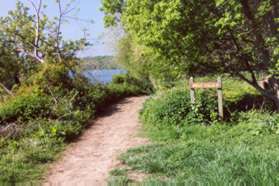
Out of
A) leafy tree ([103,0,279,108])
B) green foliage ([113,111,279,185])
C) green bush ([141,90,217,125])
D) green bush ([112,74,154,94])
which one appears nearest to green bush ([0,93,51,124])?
green bush ([141,90,217,125])

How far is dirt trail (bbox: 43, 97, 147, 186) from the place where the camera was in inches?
256

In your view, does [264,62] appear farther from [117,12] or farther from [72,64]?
[72,64]

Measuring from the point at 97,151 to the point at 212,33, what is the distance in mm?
3853

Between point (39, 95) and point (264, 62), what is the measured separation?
25.0 ft

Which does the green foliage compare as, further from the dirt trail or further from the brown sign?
the brown sign

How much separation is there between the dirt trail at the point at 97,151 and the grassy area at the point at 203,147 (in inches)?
13.7

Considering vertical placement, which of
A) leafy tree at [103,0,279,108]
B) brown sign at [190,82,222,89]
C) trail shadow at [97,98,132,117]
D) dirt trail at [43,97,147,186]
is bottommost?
dirt trail at [43,97,147,186]

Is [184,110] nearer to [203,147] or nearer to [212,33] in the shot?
[212,33]

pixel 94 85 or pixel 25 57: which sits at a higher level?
pixel 25 57

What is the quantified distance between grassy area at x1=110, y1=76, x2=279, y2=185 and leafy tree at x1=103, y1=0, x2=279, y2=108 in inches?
45.2

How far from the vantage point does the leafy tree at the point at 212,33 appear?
850 centimetres

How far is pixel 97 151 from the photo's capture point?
853 cm

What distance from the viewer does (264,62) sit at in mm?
9820

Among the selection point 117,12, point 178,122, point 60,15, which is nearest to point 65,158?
point 178,122
